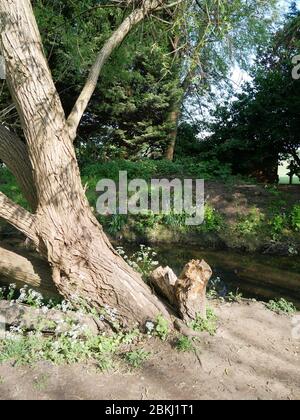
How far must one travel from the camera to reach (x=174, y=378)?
324cm

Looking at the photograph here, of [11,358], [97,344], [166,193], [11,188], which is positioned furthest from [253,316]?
[11,188]

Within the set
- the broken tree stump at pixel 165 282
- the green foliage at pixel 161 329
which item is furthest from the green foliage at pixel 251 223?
the green foliage at pixel 161 329

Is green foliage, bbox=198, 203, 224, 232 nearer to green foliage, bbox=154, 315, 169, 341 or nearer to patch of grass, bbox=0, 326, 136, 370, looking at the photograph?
green foliage, bbox=154, 315, 169, 341

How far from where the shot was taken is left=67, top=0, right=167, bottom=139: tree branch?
3.88 m

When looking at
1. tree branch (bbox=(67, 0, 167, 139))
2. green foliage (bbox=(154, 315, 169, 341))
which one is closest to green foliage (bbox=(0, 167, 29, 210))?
tree branch (bbox=(67, 0, 167, 139))

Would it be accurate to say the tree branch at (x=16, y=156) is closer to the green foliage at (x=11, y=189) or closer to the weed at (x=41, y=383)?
the weed at (x=41, y=383)

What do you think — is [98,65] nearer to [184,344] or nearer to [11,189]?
[184,344]

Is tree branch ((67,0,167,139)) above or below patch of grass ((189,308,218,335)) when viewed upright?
above

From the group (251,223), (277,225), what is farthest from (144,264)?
(277,225)

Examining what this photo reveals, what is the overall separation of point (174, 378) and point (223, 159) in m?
11.0

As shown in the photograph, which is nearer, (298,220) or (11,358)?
(11,358)

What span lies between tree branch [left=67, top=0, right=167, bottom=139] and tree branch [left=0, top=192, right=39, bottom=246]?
0.93m
